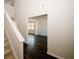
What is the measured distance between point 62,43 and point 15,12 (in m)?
5.37

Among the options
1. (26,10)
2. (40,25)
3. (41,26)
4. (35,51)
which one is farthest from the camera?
(40,25)

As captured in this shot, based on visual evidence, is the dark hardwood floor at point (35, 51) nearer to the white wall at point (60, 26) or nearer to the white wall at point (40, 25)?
the white wall at point (60, 26)

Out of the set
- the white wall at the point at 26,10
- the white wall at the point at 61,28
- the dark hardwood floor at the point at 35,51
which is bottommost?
the dark hardwood floor at the point at 35,51

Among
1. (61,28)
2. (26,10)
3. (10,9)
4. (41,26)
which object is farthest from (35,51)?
(41,26)

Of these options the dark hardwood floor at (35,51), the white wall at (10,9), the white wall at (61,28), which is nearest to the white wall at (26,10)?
the white wall at (10,9)

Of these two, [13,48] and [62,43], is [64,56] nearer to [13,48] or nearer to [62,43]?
[62,43]

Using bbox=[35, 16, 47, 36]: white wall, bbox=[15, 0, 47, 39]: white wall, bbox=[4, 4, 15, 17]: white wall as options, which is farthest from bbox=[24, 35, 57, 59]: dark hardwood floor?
bbox=[35, 16, 47, 36]: white wall

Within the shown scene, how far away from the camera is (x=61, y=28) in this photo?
356cm

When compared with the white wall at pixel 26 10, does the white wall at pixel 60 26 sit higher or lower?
lower

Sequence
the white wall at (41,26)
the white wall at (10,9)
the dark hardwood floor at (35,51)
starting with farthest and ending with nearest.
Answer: the white wall at (41,26) → the white wall at (10,9) → the dark hardwood floor at (35,51)

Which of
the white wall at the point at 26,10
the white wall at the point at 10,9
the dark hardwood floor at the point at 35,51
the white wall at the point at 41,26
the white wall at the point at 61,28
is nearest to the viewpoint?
the white wall at the point at 61,28

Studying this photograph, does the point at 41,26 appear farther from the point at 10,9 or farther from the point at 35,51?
the point at 35,51

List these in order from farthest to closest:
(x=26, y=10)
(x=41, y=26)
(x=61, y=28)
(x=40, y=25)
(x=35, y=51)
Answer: (x=40, y=25), (x=41, y=26), (x=26, y=10), (x=35, y=51), (x=61, y=28)

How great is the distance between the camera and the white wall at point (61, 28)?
3.15 meters
